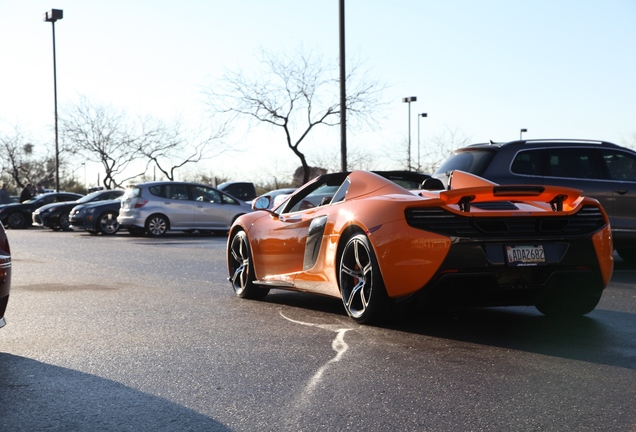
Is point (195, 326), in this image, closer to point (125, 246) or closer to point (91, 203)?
point (125, 246)

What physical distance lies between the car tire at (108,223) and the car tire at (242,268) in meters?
17.3

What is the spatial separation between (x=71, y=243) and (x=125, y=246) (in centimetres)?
207

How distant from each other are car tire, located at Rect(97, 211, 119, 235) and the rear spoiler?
20.6m

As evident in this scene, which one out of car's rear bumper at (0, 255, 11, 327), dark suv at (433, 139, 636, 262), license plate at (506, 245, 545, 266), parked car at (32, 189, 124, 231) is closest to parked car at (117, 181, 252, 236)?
parked car at (32, 189, 124, 231)

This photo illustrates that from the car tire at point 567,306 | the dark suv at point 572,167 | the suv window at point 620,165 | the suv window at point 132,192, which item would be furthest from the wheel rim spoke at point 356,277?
the suv window at point 132,192

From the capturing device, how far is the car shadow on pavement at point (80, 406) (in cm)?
437

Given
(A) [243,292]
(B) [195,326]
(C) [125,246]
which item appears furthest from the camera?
(C) [125,246]

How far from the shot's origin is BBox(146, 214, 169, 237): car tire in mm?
24625

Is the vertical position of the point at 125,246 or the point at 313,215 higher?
the point at 313,215

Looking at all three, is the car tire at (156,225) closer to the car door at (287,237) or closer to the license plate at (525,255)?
the car door at (287,237)

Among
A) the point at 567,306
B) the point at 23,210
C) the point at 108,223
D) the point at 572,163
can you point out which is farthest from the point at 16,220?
the point at 567,306

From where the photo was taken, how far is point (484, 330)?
23.5 feet

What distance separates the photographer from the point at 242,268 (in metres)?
9.49

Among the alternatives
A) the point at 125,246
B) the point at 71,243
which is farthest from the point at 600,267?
the point at 71,243
